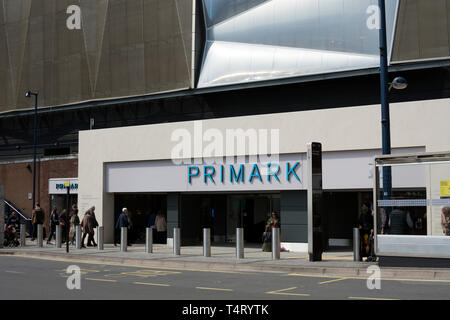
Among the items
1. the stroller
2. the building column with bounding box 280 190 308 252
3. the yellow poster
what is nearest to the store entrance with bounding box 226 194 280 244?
the building column with bounding box 280 190 308 252

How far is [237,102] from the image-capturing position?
3098 centimetres

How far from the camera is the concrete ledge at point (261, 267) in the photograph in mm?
14203

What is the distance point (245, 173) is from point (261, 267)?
7.38 meters

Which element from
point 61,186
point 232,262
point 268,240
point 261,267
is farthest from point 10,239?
point 261,267

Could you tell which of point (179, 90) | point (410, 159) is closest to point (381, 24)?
point (410, 159)

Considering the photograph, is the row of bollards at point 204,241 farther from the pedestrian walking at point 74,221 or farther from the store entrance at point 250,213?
the store entrance at point 250,213

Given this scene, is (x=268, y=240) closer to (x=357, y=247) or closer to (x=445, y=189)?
(x=357, y=247)

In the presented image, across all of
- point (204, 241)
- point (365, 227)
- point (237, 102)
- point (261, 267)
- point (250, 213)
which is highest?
point (237, 102)

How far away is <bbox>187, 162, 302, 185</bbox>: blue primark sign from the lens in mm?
22422

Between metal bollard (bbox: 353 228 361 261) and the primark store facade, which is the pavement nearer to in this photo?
metal bollard (bbox: 353 228 361 261)

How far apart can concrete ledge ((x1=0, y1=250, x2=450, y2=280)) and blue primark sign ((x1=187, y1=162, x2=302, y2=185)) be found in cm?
559

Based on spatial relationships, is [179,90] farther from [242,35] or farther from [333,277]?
[333,277]

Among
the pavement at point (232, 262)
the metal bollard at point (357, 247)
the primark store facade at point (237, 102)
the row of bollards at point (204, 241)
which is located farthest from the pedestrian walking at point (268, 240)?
the metal bollard at point (357, 247)

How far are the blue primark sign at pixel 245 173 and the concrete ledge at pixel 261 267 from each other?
18.3 ft
